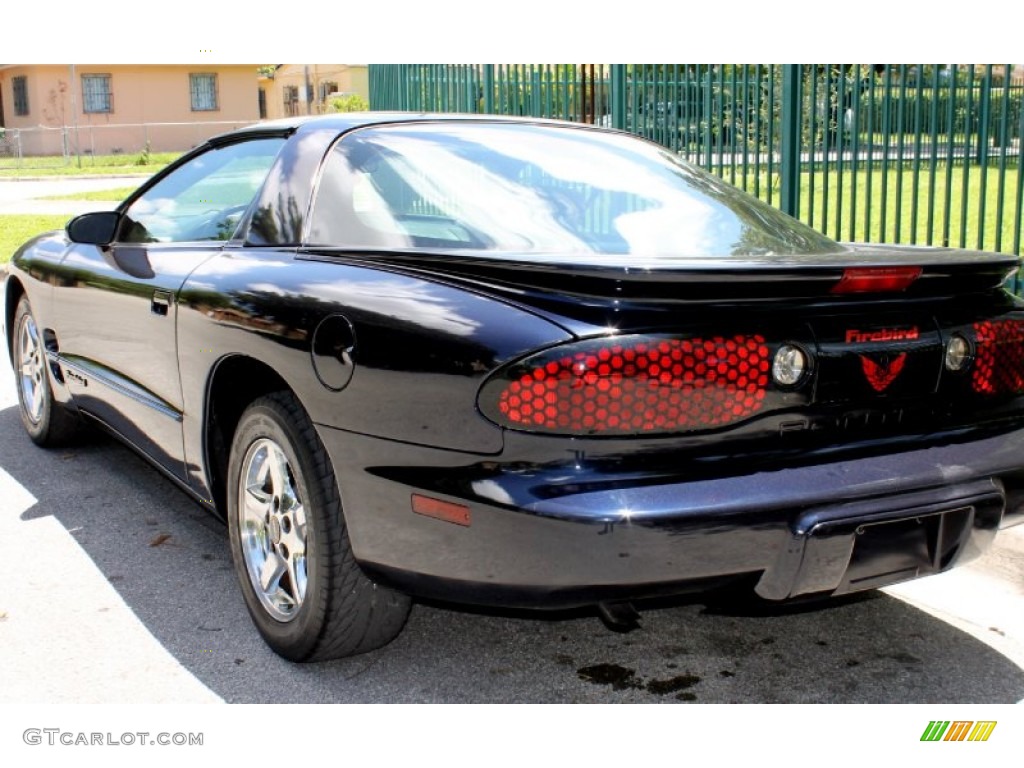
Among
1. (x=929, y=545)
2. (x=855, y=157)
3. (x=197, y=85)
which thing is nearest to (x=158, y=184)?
(x=929, y=545)

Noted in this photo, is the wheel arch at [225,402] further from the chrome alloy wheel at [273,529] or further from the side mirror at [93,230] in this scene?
the side mirror at [93,230]

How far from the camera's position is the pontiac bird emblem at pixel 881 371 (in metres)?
2.91

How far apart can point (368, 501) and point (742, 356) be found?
3.24ft

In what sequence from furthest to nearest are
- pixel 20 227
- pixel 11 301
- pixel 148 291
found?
pixel 20 227 → pixel 11 301 → pixel 148 291

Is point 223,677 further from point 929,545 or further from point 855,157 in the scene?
point 855,157

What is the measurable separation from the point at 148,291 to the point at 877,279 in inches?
100

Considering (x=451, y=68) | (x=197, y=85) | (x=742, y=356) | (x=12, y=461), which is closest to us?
(x=742, y=356)

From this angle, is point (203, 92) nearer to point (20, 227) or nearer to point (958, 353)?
point (20, 227)

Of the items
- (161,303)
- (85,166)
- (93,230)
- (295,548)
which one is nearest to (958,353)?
(295,548)

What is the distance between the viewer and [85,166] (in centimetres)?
3422

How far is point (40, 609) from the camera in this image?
12.6 feet

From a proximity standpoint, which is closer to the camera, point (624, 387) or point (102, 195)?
point (624, 387)

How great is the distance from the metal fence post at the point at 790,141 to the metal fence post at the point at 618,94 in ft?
5.59

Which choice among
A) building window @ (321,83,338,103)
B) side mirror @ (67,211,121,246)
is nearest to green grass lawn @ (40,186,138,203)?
side mirror @ (67,211,121,246)
